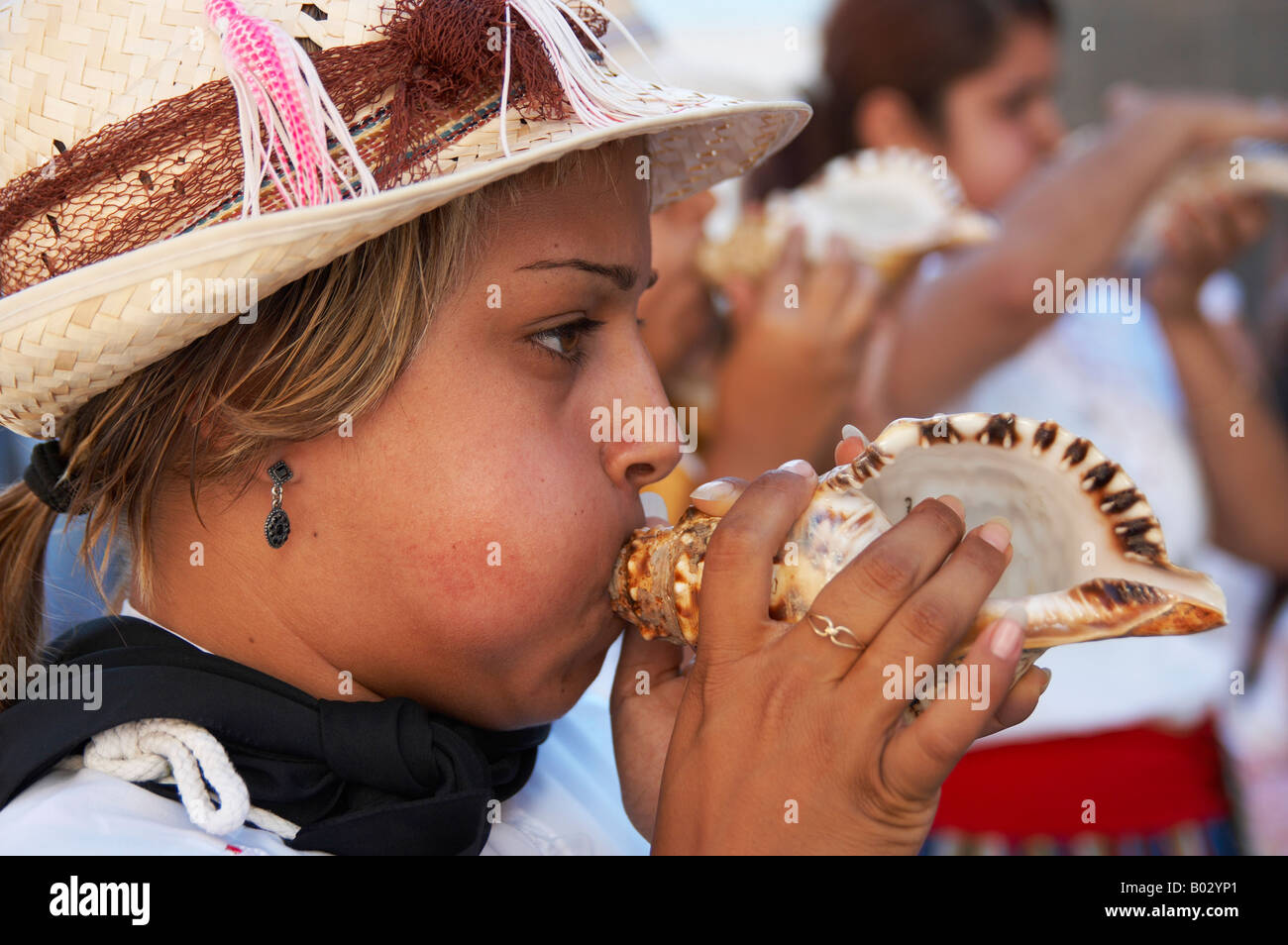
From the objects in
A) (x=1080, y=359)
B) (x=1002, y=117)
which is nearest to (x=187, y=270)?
(x=1080, y=359)

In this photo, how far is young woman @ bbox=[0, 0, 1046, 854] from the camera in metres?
1.10

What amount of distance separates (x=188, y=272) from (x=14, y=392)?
319mm

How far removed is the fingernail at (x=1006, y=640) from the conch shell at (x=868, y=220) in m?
2.16

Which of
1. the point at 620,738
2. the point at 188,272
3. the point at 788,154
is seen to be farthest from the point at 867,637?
the point at 788,154

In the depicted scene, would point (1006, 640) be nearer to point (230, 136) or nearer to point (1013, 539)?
point (1013, 539)

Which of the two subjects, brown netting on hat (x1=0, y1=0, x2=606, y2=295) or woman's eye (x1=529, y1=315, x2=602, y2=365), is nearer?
brown netting on hat (x1=0, y1=0, x2=606, y2=295)

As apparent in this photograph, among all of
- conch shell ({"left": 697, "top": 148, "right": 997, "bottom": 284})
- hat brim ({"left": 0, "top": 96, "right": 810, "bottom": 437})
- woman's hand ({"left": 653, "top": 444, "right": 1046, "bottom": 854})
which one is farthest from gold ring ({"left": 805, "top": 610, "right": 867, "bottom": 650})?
conch shell ({"left": 697, "top": 148, "right": 997, "bottom": 284})

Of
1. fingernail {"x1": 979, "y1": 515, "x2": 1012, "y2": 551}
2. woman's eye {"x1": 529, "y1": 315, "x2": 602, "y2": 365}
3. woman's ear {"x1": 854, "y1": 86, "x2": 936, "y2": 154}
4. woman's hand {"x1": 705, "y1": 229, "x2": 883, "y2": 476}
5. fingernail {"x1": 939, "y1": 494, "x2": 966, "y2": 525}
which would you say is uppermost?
woman's ear {"x1": 854, "y1": 86, "x2": 936, "y2": 154}

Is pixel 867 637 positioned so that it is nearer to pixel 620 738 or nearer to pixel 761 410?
pixel 620 738

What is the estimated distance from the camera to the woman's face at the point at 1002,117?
3592mm

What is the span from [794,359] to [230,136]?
6.72 ft

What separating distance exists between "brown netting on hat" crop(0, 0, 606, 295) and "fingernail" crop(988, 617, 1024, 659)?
0.73m

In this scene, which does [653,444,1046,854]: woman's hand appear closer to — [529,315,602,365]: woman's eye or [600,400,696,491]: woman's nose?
[600,400,696,491]: woman's nose

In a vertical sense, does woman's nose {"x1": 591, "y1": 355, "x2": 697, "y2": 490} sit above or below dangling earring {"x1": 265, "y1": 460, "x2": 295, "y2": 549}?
above
